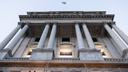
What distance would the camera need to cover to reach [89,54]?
969 inches

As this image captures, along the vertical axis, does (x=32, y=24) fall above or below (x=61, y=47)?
above

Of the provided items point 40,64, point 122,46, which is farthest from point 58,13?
point 40,64

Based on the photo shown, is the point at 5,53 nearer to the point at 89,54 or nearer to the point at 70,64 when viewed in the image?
the point at 70,64

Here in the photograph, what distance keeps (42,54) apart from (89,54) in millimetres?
5208

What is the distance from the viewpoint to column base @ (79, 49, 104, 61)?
2379cm

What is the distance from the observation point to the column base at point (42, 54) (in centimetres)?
2392

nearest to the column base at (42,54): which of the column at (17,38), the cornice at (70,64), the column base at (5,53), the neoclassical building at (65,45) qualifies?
the neoclassical building at (65,45)

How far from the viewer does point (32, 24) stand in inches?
1460

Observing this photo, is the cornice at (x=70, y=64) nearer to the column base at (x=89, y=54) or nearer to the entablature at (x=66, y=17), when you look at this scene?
the column base at (x=89, y=54)

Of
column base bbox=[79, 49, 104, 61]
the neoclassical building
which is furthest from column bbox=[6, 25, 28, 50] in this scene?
column base bbox=[79, 49, 104, 61]

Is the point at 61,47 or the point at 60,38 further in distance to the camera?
the point at 60,38

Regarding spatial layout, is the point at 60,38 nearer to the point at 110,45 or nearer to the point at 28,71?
the point at 110,45

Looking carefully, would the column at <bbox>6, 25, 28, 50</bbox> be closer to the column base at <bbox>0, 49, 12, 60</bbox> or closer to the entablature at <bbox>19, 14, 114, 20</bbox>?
the column base at <bbox>0, 49, 12, 60</bbox>

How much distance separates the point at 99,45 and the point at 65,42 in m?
5.28
